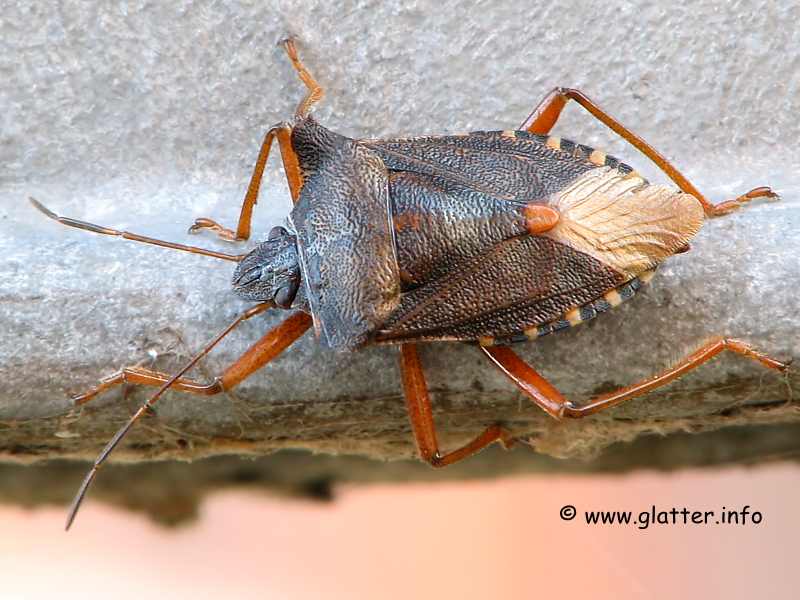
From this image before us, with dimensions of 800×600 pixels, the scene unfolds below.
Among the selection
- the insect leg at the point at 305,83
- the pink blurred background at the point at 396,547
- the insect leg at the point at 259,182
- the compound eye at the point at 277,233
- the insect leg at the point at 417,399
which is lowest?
the pink blurred background at the point at 396,547

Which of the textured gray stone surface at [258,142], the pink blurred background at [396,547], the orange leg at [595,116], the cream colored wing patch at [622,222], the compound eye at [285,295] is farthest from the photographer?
the pink blurred background at [396,547]

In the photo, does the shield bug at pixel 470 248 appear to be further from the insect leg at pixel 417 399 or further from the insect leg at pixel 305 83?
the insect leg at pixel 305 83

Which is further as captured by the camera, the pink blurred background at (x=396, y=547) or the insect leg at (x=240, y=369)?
the pink blurred background at (x=396, y=547)

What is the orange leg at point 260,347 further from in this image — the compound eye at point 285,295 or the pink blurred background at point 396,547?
the pink blurred background at point 396,547

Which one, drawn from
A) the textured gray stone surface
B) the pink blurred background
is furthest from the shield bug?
the pink blurred background

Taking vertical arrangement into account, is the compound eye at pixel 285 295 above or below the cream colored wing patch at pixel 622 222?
below

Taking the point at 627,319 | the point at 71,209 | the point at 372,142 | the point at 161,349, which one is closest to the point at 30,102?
the point at 71,209

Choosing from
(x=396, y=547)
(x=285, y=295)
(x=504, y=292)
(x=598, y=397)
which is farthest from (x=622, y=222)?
(x=396, y=547)

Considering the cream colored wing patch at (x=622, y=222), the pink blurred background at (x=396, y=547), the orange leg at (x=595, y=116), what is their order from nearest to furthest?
the cream colored wing patch at (x=622, y=222), the orange leg at (x=595, y=116), the pink blurred background at (x=396, y=547)

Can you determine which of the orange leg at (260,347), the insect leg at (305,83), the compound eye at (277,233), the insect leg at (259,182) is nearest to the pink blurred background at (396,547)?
the orange leg at (260,347)
